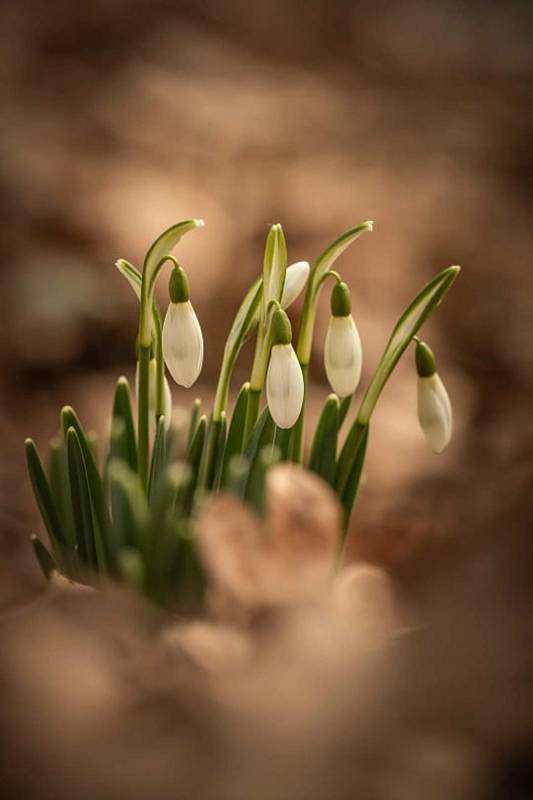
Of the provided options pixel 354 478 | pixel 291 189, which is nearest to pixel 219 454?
pixel 354 478

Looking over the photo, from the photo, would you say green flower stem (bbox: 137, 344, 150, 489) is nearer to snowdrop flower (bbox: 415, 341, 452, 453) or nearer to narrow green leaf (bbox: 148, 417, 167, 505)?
narrow green leaf (bbox: 148, 417, 167, 505)

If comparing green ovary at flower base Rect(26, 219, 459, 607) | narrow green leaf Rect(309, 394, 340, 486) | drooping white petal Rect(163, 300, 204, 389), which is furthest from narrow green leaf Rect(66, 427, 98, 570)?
narrow green leaf Rect(309, 394, 340, 486)

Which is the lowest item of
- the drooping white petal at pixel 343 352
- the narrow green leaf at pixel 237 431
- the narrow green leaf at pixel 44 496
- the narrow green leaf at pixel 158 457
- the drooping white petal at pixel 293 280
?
the narrow green leaf at pixel 44 496

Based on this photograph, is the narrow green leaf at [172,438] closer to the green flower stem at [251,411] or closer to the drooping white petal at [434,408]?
the green flower stem at [251,411]

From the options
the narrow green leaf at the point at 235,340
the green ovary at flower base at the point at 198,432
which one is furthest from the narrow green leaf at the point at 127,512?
the narrow green leaf at the point at 235,340

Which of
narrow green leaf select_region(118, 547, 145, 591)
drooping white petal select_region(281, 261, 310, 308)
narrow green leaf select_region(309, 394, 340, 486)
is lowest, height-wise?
narrow green leaf select_region(118, 547, 145, 591)
